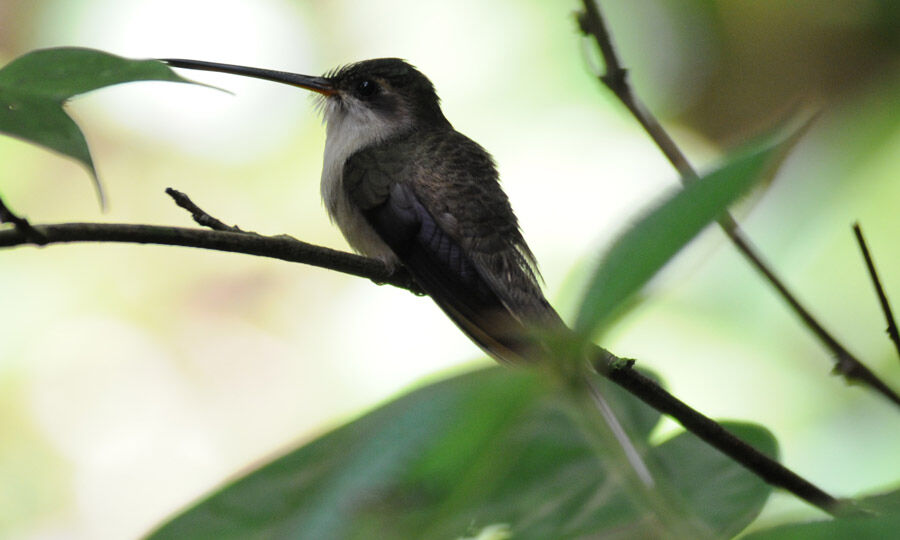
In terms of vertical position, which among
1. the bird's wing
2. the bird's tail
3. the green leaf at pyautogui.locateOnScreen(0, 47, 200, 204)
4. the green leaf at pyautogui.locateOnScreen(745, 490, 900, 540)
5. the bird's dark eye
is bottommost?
the green leaf at pyautogui.locateOnScreen(745, 490, 900, 540)

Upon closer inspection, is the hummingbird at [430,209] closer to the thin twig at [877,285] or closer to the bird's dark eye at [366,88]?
the bird's dark eye at [366,88]

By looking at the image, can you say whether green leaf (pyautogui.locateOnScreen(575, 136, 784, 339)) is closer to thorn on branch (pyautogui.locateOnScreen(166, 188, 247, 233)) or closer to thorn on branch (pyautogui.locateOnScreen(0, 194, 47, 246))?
thorn on branch (pyautogui.locateOnScreen(0, 194, 47, 246))

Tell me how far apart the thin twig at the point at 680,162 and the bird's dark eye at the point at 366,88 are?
1359mm

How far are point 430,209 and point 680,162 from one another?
32.5 inches

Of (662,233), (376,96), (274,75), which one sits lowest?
(662,233)

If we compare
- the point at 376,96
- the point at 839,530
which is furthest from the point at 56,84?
the point at 376,96

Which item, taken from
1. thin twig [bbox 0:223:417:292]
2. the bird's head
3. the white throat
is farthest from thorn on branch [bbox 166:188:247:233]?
the bird's head

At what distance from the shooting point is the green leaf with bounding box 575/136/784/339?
16.0 inches

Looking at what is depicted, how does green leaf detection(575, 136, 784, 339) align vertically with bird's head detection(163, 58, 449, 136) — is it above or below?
below

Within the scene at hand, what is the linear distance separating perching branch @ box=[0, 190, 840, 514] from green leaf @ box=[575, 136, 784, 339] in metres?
0.45

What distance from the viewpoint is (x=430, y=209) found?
1986 mm

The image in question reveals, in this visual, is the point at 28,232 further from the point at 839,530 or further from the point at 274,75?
the point at 274,75

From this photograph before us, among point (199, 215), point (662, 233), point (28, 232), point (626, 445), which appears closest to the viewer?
point (662, 233)

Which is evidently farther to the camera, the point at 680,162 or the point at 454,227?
the point at 454,227
